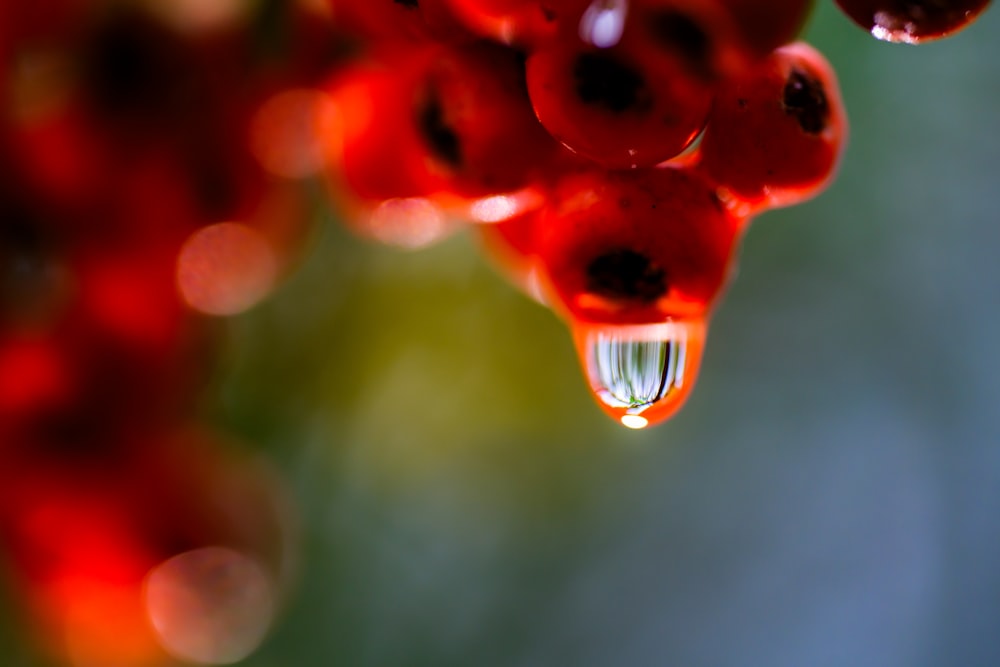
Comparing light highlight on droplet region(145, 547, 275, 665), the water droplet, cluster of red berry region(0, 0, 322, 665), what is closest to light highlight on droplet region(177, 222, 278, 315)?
cluster of red berry region(0, 0, 322, 665)

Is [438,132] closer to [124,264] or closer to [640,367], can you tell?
[640,367]

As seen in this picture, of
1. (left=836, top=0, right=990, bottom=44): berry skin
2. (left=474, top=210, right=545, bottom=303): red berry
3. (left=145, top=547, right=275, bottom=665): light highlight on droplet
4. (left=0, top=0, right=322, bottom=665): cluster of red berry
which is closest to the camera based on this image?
(left=836, top=0, right=990, bottom=44): berry skin

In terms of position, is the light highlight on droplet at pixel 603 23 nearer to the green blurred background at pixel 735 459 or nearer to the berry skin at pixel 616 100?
the berry skin at pixel 616 100

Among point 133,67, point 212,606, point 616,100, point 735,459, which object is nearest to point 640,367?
point 616,100

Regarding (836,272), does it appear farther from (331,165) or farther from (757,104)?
(757,104)

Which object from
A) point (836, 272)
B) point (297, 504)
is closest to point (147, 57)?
point (297, 504)

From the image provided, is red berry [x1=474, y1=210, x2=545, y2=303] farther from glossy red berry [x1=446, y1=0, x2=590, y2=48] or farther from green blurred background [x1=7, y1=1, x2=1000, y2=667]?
green blurred background [x1=7, y1=1, x2=1000, y2=667]

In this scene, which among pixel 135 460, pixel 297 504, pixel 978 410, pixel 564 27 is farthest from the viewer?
pixel 978 410
